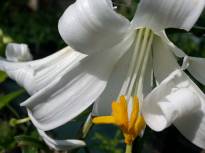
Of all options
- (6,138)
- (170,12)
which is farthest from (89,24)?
(6,138)

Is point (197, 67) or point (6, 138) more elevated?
point (197, 67)

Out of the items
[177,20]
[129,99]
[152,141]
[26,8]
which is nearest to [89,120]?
[129,99]

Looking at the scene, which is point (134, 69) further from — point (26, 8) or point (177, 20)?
point (26, 8)

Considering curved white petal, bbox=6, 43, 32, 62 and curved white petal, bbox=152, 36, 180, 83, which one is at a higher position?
curved white petal, bbox=152, 36, 180, 83

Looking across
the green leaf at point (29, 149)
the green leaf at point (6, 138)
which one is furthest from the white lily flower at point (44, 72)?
the green leaf at point (6, 138)

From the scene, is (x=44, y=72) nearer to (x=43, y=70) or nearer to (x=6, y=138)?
(x=43, y=70)

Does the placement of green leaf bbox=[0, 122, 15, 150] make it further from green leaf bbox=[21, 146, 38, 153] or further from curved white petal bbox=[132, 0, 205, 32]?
curved white petal bbox=[132, 0, 205, 32]

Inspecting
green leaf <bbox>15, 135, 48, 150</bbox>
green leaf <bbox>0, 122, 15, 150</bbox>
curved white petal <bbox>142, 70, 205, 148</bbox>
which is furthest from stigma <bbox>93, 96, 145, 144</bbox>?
green leaf <bbox>0, 122, 15, 150</bbox>

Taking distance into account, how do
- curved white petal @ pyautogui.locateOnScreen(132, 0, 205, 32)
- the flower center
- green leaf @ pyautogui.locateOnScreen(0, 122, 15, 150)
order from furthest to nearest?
green leaf @ pyautogui.locateOnScreen(0, 122, 15, 150) < the flower center < curved white petal @ pyautogui.locateOnScreen(132, 0, 205, 32)
